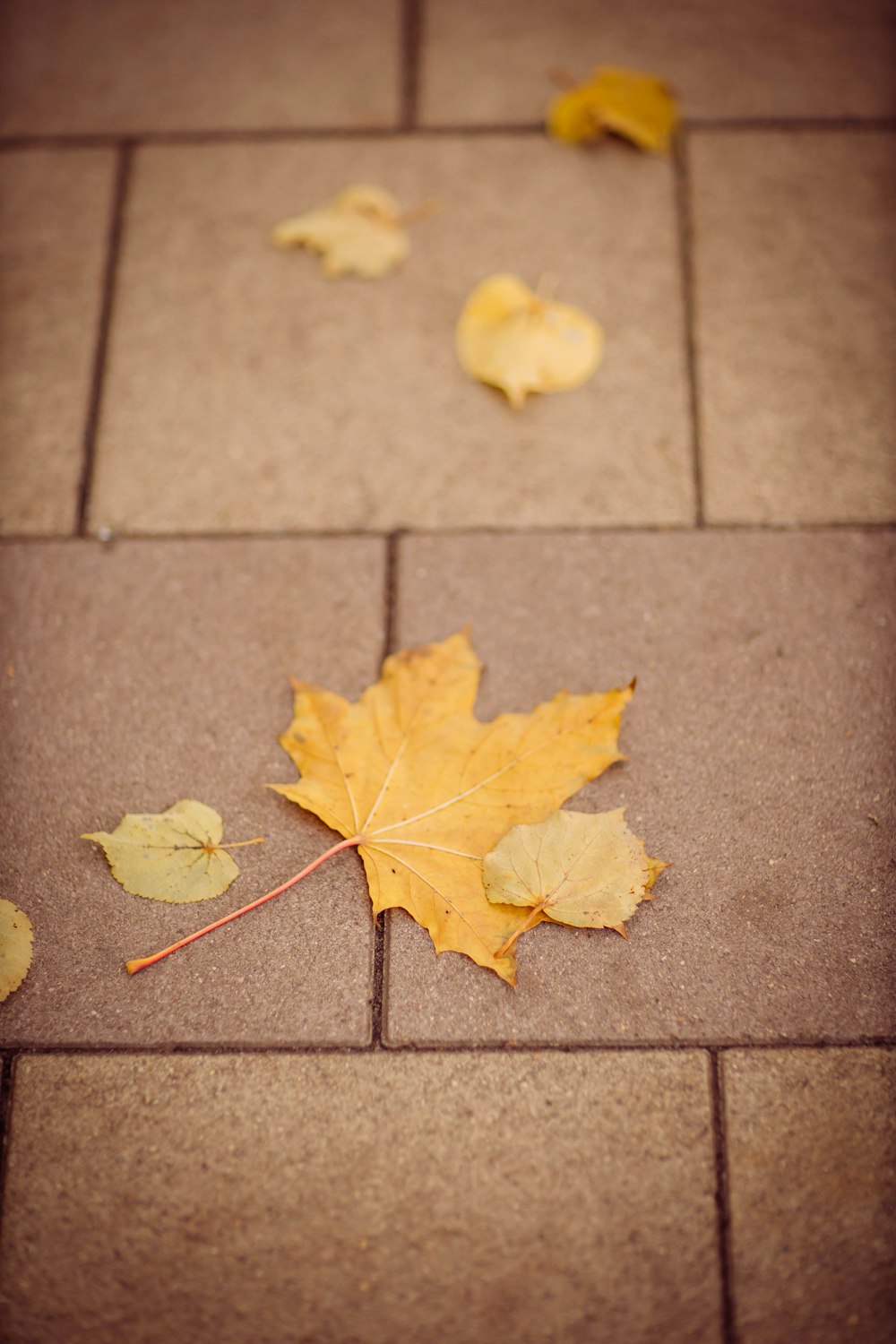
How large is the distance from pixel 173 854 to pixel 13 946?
28cm

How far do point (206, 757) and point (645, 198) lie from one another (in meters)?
1.51

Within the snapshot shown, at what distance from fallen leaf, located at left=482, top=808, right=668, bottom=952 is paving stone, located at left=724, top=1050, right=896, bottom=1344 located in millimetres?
295

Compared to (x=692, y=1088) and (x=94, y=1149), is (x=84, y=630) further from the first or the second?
(x=692, y=1088)

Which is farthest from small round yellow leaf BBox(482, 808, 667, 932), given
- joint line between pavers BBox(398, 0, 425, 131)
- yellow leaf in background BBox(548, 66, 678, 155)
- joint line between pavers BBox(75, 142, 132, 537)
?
joint line between pavers BBox(398, 0, 425, 131)

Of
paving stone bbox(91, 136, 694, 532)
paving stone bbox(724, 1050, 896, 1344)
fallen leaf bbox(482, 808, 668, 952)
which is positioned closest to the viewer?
paving stone bbox(724, 1050, 896, 1344)

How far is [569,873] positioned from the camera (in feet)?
4.42

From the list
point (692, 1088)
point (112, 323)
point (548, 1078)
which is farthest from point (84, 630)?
point (692, 1088)

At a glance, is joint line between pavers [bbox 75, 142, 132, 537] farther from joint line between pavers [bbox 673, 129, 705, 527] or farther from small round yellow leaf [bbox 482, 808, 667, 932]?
joint line between pavers [bbox 673, 129, 705, 527]

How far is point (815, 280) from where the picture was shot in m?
1.86

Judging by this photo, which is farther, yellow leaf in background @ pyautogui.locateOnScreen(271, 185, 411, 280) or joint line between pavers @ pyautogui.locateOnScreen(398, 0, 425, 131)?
joint line between pavers @ pyautogui.locateOnScreen(398, 0, 425, 131)

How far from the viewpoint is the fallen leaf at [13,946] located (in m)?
1.38

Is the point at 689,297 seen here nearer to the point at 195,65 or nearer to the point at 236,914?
the point at 195,65

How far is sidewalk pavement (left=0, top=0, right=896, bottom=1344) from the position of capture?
4.15ft

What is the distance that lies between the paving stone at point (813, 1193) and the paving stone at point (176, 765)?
604mm
